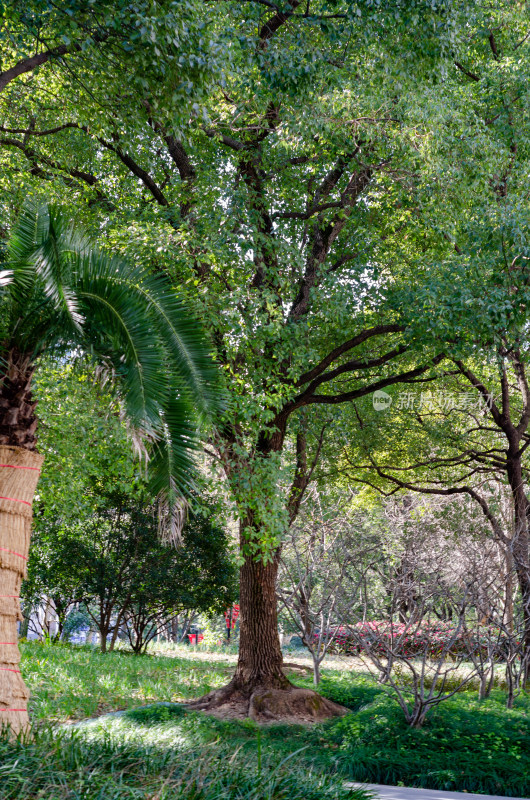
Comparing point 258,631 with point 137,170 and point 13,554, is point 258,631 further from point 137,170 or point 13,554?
point 137,170

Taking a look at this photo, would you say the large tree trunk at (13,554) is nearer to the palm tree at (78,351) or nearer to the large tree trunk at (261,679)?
the palm tree at (78,351)

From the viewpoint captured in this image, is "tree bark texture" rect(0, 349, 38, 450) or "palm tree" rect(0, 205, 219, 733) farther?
"tree bark texture" rect(0, 349, 38, 450)

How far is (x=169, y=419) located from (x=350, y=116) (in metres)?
4.50

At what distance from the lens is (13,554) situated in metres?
5.66

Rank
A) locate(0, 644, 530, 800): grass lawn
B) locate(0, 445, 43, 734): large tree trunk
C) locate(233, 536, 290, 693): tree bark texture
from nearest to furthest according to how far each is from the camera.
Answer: locate(0, 644, 530, 800): grass lawn
locate(0, 445, 43, 734): large tree trunk
locate(233, 536, 290, 693): tree bark texture

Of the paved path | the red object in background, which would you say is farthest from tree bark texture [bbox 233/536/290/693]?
the red object in background

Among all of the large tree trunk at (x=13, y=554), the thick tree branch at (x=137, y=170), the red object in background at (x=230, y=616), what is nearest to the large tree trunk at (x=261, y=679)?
the large tree trunk at (x=13, y=554)

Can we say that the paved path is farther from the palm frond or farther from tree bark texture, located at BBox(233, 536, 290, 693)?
tree bark texture, located at BBox(233, 536, 290, 693)

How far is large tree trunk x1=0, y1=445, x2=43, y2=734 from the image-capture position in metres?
5.46

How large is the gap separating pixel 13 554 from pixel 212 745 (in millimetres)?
2246

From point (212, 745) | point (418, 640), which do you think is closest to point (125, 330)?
point (212, 745)

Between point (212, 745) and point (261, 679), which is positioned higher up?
point (261, 679)

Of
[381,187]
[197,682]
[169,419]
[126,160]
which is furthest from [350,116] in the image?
[197,682]

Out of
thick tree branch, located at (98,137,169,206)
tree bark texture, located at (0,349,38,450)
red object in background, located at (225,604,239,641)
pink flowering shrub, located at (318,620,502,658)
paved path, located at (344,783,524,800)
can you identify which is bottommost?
paved path, located at (344,783,524,800)
